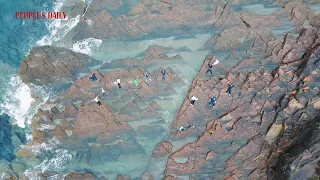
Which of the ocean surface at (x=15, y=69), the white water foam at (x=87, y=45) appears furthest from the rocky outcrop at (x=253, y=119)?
the ocean surface at (x=15, y=69)

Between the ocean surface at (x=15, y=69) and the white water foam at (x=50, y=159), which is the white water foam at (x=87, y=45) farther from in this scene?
the white water foam at (x=50, y=159)

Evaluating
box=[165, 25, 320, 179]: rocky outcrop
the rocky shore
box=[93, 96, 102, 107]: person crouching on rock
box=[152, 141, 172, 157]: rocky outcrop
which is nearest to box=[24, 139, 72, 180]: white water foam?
the rocky shore

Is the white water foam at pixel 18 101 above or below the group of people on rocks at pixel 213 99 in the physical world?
below

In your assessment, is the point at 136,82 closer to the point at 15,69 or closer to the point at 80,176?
the point at 80,176

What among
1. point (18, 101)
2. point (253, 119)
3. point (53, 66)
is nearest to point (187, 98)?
point (253, 119)

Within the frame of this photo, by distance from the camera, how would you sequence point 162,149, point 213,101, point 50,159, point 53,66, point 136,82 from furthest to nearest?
point 53,66, point 136,82, point 50,159, point 213,101, point 162,149

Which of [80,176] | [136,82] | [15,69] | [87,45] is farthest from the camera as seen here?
[15,69]
